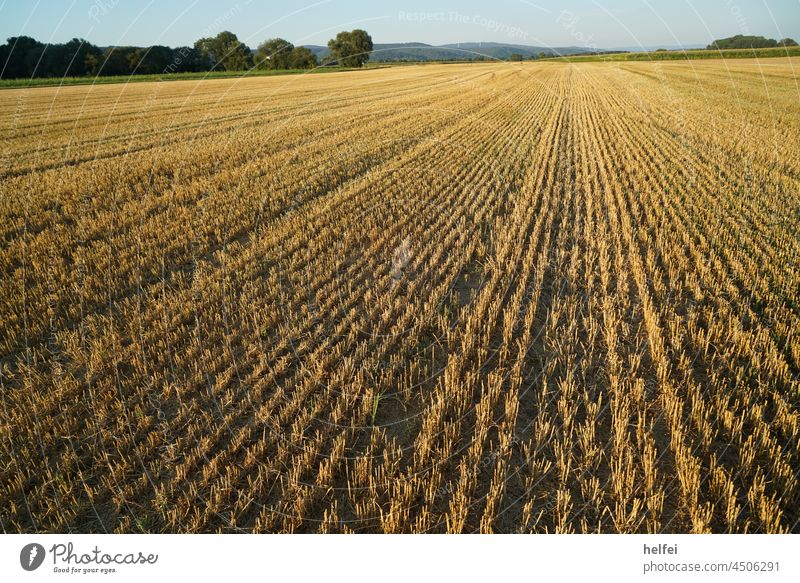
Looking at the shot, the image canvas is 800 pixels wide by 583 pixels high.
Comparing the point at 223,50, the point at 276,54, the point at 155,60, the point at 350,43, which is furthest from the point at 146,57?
the point at 350,43

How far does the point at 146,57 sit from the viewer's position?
5291 cm

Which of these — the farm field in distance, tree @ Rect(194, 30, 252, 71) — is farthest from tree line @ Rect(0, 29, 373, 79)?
the farm field in distance

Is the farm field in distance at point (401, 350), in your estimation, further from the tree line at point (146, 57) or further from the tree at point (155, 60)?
the tree at point (155, 60)

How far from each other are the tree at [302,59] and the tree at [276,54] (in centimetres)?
47

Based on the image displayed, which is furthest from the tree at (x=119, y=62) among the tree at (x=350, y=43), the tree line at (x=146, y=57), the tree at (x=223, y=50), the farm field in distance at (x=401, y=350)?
the farm field in distance at (x=401, y=350)

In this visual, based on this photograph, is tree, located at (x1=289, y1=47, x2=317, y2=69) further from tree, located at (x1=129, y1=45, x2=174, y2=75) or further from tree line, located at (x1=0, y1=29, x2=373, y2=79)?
tree, located at (x1=129, y1=45, x2=174, y2=75)

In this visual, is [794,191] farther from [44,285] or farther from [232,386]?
[44,285]

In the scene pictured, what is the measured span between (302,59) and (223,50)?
29.3 feet

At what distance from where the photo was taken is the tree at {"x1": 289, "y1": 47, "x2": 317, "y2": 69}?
5256cm

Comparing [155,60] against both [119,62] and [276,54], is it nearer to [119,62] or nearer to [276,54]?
[119,62]

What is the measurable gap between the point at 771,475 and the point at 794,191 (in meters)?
10.5

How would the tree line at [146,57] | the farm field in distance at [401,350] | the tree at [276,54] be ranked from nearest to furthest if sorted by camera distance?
the farm field in distance at [401,350] → the tree line at [146,57] → the tree at [276,54]

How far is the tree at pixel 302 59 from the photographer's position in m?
52.6
